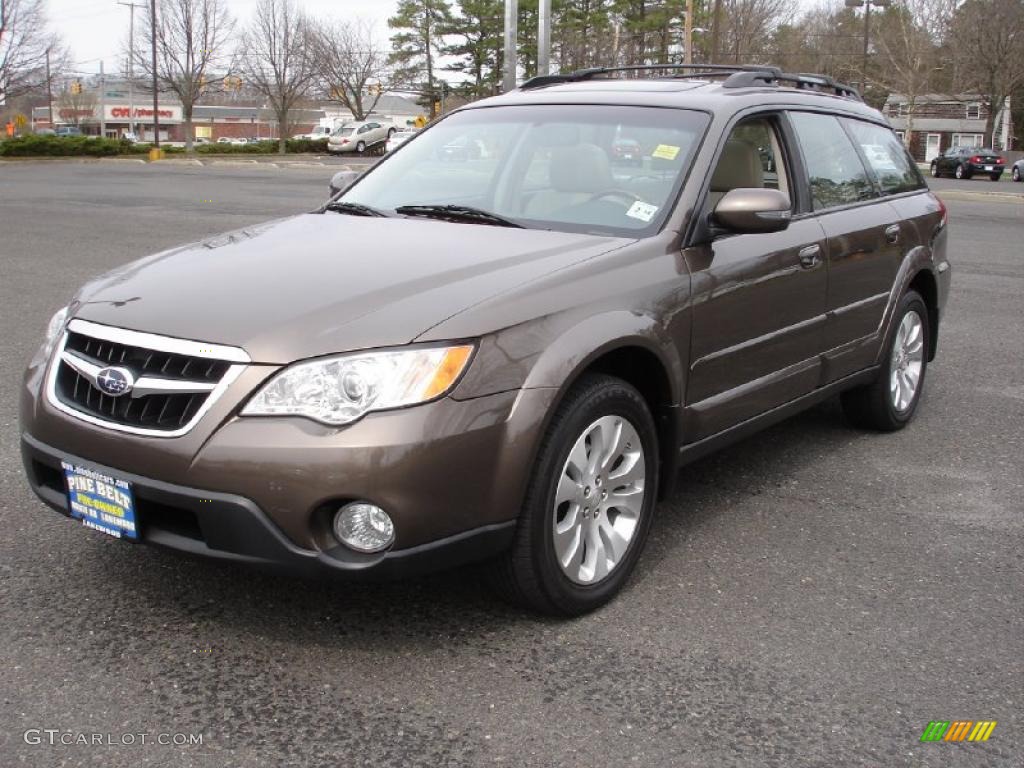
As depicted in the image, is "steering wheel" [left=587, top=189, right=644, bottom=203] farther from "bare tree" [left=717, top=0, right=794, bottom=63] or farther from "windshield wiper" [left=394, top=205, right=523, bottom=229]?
"bare tree" [left=717, top=0, right=794, bottom=63]

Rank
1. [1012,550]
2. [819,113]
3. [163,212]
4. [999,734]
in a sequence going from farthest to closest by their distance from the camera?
[163,212], [819,113], [1012,550], [999,734]

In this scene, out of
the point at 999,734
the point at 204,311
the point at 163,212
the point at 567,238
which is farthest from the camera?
the point at 163,212

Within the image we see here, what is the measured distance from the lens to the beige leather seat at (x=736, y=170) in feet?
14.1

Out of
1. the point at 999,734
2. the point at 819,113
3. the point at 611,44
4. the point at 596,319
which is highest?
the point at 611,44

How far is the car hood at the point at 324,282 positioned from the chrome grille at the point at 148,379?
43 millimetres

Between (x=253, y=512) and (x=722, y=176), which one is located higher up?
(x=722, y=176)

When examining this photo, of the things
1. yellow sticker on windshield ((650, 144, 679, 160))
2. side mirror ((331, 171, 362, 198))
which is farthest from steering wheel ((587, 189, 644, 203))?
side mirror ((331, 171, 362, 198))

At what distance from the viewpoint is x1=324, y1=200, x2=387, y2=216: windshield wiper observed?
14.6 ft

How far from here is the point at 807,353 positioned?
471 cm

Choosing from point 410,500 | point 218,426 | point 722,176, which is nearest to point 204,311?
point 218,426

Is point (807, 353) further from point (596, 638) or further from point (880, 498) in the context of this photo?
point (596, 638)

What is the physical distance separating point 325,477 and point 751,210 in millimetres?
1864

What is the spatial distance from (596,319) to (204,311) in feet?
3.81

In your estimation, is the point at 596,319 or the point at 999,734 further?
the point at 596,319
